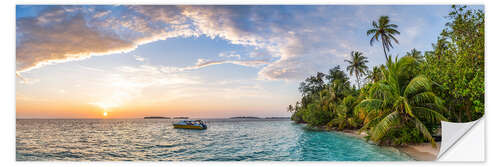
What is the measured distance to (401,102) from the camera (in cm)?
551

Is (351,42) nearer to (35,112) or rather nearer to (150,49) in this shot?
(150,49)

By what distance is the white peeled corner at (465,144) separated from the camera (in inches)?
147

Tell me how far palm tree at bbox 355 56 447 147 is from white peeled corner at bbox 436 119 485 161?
131cm

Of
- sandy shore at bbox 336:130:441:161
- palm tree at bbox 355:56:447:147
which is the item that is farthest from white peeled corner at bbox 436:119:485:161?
palm tree at bbox 355:56:447:147

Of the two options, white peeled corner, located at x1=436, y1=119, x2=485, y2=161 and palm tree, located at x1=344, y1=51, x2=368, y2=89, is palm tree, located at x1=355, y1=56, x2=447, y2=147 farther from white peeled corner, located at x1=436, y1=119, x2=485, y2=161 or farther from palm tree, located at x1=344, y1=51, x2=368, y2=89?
palm tree, located at x1=344, y1=51, x2=368, y2=89

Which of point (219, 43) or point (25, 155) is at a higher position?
point (219, 43)

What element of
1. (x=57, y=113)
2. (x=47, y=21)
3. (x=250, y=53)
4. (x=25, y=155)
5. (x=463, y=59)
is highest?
(x=47, y=21)

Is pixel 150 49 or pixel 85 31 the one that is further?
pixel 150 49

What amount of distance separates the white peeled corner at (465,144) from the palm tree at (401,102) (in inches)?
51.5

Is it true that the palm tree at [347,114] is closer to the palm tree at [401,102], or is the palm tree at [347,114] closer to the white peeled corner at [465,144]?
the palm tree at [401,102]

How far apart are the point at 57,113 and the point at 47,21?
2.71 metres

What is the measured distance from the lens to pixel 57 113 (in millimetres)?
5926
